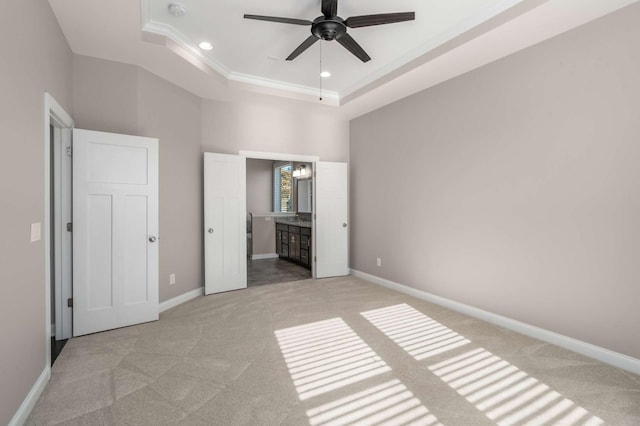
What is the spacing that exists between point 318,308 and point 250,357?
135 cm

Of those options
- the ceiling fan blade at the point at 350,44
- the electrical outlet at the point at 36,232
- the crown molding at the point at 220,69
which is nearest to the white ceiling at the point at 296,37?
the crown molding at the point at 220,69

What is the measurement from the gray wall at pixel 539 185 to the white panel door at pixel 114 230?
10.7 feet

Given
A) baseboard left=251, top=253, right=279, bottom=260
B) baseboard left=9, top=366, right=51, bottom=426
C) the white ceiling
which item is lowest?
baseboard left=9, top=366, right=51, bottom=426

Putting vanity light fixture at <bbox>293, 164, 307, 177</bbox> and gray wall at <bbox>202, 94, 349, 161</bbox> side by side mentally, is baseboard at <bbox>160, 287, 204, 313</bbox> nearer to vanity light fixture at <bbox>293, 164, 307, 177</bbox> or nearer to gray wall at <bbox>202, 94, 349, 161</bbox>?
gray wall at <bbox>202, 94, 349, 161</bbox>

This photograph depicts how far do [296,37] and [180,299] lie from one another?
337 cm

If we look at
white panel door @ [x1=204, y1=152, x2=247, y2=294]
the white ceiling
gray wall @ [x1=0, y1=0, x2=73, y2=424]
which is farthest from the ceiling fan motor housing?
white panel door @ [x1=204, y1=152, x2=247, y2=294]

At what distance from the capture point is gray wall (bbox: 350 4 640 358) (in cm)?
242

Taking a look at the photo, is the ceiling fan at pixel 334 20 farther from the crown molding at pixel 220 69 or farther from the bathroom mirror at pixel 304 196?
the bathroom mirror at pixel 304 196

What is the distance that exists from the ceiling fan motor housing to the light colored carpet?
8.84 ft

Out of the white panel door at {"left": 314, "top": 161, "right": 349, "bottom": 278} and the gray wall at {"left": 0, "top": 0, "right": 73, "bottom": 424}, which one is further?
the white panel door at {"left": 314, "top": 161, "right": 349, "bottom": 278}

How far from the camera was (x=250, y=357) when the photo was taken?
2.58m

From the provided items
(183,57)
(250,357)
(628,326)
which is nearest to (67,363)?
(250,357)

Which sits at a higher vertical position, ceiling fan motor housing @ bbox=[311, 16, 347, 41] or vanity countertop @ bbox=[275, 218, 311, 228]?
ceiling fan motor housing @ bbox=[311, 16, 347, 41]

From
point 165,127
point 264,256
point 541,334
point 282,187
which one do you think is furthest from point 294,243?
point 541,334
